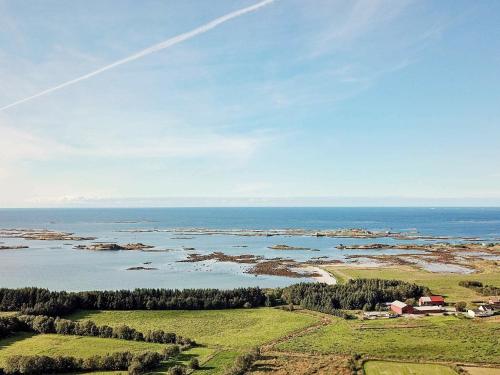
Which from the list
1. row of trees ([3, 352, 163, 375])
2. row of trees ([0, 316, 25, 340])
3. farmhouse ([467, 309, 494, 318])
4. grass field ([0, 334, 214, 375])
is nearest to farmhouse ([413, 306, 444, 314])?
farmhouse ([467, 309, 494, 318])

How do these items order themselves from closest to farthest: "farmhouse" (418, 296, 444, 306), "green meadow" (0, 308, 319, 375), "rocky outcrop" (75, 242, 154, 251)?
"green meadow" (0, 308, 319, 375) → "farmhouse" (418, 296, 444, 306) → "rocky outcrop" (75, 242, 154, 251)

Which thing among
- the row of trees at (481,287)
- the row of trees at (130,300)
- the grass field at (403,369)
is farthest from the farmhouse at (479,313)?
the row of trees at (130,300)

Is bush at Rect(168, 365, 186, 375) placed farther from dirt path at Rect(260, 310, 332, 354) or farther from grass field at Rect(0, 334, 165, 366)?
dirt path at Rect(260, 310, 332, 354)

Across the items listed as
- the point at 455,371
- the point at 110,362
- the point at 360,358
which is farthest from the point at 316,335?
the point at 110,362

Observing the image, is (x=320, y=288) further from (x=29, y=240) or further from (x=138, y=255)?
(x=29, y=240)

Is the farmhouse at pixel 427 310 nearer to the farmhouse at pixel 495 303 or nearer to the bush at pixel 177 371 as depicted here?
the farmhouse at pixel 495 303

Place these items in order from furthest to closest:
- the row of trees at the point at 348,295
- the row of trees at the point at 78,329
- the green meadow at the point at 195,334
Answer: the row of trees at the point at 348,295, the row of trees at the point at 78,329, the green meadow at the point at 195,334

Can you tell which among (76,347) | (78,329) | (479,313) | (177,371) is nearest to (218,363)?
(177,371)
